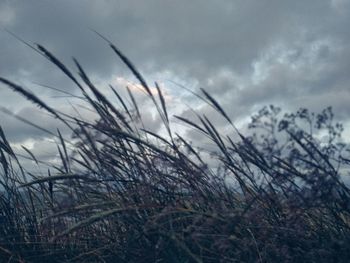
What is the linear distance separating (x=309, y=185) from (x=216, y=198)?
430 mm

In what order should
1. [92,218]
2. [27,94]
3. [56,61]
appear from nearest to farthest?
1. [92,218]
2. [27,94]
3. [56,61]

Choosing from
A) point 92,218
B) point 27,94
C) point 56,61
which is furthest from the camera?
point 56,61

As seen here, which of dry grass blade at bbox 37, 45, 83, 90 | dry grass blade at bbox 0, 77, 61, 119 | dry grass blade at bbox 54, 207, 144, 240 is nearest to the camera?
dry grass blade at bbox 54, 207, 144, 240

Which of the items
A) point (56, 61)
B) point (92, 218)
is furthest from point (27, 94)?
point (92, 218)

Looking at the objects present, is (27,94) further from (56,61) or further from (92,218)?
(92,218)

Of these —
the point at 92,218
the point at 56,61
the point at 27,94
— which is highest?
the point at 56,61

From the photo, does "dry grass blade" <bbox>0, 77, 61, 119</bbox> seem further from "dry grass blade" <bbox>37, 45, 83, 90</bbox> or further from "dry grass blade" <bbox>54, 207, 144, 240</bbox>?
"dry grass blade" <bbox>54, 207, 144, 240</bbox>

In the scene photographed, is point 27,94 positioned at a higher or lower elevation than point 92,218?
higher

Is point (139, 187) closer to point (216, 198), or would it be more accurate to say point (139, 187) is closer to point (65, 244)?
point (216, 198)

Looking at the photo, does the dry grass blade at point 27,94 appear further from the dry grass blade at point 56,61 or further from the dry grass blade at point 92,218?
the dry grass blade at point 92,218

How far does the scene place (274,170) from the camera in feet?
6.49

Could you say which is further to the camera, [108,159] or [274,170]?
[108,159]

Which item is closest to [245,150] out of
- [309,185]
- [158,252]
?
[309,185]

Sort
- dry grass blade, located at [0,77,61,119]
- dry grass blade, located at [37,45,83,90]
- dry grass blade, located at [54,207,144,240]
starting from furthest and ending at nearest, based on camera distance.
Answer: dry grass blade, located at [37,45,83,90]
dry grass blade, located at [0,77,61,119]
dry grass blade, located at [54,207,144,240]
